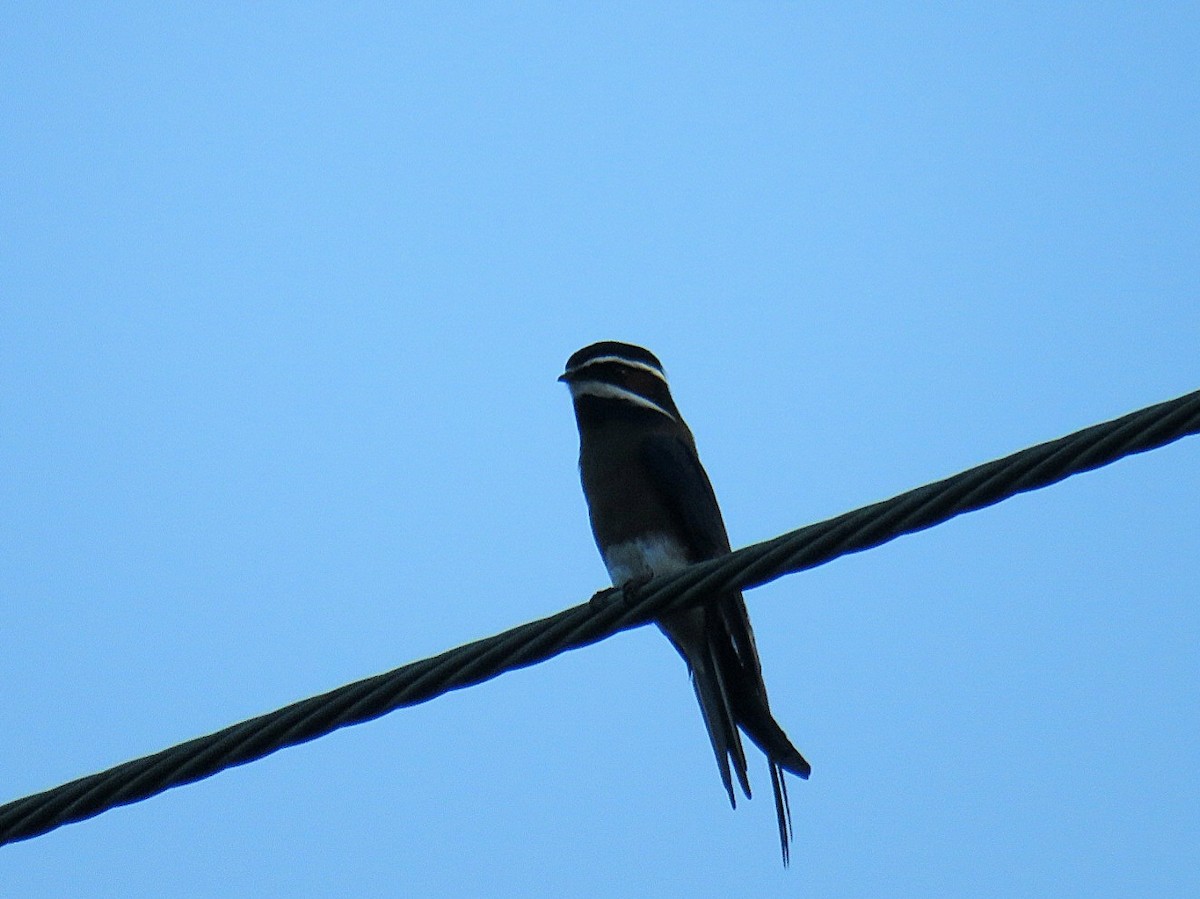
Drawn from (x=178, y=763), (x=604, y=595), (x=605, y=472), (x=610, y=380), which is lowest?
(x=178, y=763)

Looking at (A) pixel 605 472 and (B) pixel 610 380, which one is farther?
(B) pixel 610 380

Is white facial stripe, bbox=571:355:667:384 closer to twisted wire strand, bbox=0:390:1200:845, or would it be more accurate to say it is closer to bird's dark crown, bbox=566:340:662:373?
bird's dark crown, bbox=566:340:662:373

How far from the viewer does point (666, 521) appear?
6598 millimetres

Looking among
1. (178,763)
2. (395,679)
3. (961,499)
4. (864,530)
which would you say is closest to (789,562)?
(864,530)

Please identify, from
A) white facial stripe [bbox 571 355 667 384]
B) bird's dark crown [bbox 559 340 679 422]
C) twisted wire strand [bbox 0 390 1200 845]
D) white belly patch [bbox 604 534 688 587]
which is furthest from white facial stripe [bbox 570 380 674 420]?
twisted wire strand [bbox 0 390 1200 845]

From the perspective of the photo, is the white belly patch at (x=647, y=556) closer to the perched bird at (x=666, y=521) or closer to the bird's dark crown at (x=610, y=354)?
the perched bird at (x=666, y=521)

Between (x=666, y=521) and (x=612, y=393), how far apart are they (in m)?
1.01

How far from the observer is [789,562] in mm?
3605

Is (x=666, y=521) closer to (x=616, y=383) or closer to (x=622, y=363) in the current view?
(x=616, y=383)

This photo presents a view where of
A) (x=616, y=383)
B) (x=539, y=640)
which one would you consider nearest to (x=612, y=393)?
(x=616, y=383)

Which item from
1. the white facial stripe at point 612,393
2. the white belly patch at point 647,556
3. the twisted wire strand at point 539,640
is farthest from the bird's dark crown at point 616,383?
the twisted wire strand at point 539,640

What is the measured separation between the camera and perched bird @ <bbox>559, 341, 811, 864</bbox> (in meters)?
5.67

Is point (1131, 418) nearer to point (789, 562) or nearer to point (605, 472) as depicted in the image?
point (789, 562)

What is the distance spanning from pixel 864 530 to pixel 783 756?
193cm
